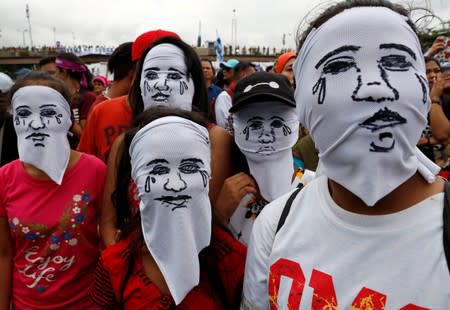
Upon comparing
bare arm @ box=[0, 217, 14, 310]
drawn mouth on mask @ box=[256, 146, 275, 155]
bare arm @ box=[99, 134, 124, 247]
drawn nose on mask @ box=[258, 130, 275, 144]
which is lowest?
bare arm @ box=[0, 217, 14, 310]

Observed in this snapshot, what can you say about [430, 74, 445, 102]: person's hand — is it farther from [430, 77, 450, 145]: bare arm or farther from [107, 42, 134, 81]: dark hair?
[107, 42, 134, 81]: dark hair

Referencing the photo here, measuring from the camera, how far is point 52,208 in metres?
2.00

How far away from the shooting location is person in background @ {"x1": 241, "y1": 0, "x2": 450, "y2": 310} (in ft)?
3.29

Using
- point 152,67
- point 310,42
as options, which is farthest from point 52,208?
point 310,42

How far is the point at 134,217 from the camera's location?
1946 millimetres

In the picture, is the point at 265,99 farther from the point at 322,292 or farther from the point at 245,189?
the point at 322,292

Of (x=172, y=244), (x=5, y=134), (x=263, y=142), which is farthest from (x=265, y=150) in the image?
(x=5, y=134)

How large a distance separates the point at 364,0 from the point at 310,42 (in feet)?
0.66

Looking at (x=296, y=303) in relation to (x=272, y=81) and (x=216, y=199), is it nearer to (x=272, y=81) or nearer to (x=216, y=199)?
(x=216, y=199)

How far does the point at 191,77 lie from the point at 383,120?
163 cm

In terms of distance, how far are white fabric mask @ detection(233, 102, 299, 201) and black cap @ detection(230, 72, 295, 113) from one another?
4cm

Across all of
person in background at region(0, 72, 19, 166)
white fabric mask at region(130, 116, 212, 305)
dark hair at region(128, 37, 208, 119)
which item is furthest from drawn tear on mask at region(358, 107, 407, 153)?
person in background at region(0, 72, 19, 166)

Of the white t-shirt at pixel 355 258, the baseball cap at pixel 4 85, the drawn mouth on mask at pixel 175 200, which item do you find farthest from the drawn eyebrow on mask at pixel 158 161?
the baseball cap at pixel 4 85

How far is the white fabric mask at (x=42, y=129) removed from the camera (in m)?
2.04
